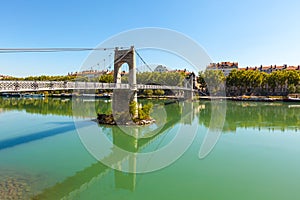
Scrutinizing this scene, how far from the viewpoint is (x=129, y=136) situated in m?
13.0

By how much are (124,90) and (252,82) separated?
103 feet

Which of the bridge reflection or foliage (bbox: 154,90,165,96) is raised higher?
foliage (bbox: 154,90,165,96)

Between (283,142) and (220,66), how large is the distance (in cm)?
5324

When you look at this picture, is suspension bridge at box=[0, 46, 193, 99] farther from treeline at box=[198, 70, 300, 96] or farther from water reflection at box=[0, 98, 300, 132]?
treeline at box=[198, 70, 300, 96]

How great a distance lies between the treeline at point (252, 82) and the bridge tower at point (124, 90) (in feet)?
97.7

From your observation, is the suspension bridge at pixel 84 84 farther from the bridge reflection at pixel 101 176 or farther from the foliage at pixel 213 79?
the foliage at pixel 213 79

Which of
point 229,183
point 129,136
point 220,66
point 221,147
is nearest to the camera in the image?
point 229,183

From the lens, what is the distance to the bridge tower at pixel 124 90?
50.8ft

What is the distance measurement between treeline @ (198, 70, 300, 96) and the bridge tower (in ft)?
97.7

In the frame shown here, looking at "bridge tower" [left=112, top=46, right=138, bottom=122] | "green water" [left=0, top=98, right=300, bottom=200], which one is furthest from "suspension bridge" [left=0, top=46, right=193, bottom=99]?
"green water" [left=0, top=98, right=300, bottom=200]

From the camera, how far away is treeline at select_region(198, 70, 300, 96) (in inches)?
1496

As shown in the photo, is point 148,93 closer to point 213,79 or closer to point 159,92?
point 159,92

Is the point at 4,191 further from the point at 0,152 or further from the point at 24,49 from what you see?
the point at 24,49

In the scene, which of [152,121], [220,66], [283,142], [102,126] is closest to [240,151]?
[283,142]
